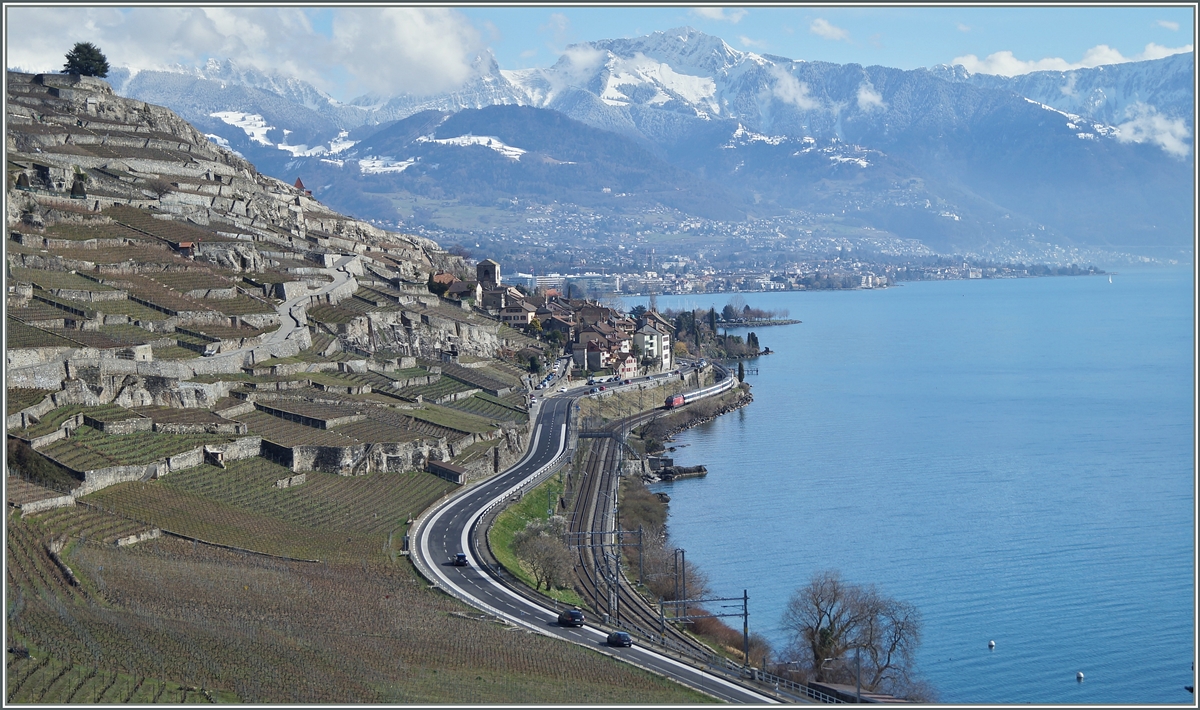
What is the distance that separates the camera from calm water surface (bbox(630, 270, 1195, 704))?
1845 inches

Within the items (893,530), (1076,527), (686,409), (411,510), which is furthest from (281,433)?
(686,409)

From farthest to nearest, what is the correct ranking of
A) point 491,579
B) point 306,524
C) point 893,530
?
point 893,530
point 306,524
point 491,579

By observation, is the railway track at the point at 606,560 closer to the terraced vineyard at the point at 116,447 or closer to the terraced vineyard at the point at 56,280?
the terraced vineyard at the point at 116,447

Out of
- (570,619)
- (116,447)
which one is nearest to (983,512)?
(570,619)

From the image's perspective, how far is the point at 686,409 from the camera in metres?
93.3

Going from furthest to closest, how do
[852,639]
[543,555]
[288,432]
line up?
[288,432], [543,555], [852,639]

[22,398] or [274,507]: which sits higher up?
[22,398]

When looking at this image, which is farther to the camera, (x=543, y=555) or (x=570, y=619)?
(x=543, y=555)

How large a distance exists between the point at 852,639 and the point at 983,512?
2486cm

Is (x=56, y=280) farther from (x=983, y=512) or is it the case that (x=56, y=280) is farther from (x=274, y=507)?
(x=983, y=512)

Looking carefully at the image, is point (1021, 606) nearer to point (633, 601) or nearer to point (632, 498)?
point (633, 601)

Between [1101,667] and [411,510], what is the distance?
2221 centimetres

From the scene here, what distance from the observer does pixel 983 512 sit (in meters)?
65.6

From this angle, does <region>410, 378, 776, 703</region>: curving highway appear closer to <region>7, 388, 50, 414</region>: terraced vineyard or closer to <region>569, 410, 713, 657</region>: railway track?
<region>569, 410, 713, 657</region>: railway track
